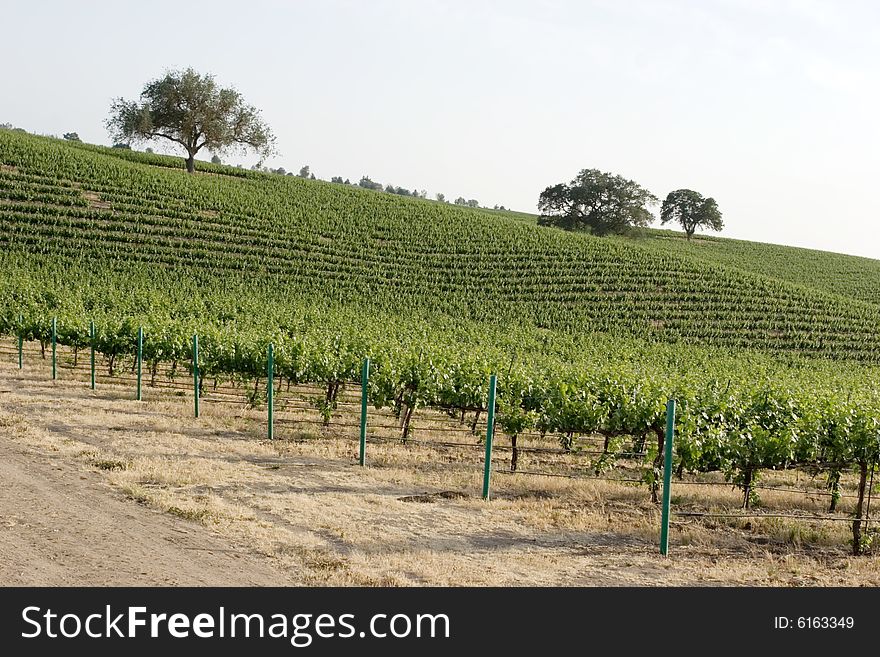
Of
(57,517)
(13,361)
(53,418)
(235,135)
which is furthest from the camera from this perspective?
(235,135)

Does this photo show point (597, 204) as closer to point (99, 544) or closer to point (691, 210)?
point (691, 210)

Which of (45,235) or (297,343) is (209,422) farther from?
(45,235)

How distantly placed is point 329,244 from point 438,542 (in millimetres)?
47910

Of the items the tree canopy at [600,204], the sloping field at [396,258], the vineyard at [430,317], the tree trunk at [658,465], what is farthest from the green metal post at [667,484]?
the tree canopy at [600,204]

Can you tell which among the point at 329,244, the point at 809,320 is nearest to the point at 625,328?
the point at 809,320

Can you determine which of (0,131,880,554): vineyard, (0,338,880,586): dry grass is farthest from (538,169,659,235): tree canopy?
(0,338,880,586): dry grass

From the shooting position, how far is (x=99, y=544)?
336 inches

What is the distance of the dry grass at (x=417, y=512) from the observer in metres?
8.88

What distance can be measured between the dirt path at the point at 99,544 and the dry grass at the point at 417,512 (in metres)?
0.37

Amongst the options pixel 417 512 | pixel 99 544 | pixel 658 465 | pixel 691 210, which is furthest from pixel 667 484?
pixel 691 210

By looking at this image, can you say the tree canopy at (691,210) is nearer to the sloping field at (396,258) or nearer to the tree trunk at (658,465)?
the sloping field at (396,258)

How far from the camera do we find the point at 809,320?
50188 mm

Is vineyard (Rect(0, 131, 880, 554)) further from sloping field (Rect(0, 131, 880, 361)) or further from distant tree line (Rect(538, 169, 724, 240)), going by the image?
distant tree line (Rect(538, 169, 724, 240))

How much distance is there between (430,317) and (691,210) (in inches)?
2568
